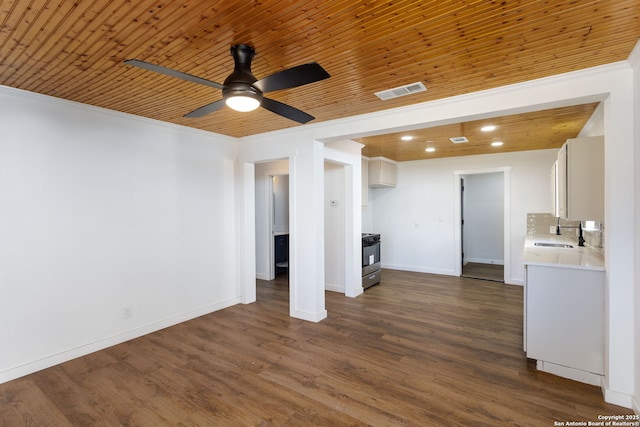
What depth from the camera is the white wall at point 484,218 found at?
7.66 metres

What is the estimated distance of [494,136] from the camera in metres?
4.47

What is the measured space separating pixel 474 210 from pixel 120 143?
774 centimetres

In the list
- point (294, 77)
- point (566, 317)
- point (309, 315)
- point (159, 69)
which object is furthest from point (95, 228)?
point (566, 317)

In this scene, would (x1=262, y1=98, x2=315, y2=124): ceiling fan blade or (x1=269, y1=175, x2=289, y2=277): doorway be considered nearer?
(x1=262, y1=98, x2=315, y2=124): ceiling fan blade

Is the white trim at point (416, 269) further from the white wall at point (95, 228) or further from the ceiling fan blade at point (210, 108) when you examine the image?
the ceiling fan blade at point (210, 108)

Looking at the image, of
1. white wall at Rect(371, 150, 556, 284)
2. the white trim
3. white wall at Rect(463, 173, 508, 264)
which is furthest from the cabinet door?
white wall at Rect(463, 173, 508, 264)

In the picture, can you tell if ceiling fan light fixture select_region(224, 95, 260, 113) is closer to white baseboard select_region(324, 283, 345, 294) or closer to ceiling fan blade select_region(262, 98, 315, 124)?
ceiling fan blade select_region(262, 98, 315, 124)

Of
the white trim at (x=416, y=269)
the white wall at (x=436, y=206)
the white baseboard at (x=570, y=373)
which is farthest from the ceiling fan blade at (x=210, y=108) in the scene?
the white trim at (x=416, y=269)

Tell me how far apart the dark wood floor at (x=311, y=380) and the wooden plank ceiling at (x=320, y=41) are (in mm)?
2515

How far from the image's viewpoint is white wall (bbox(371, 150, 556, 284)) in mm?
5648

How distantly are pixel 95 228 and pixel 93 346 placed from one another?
3.96 ft

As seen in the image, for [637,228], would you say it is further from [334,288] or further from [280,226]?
[280,226]

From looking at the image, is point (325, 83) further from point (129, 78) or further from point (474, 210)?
point (474, 210)

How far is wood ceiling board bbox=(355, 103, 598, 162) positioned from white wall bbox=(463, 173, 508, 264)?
2.24 m
